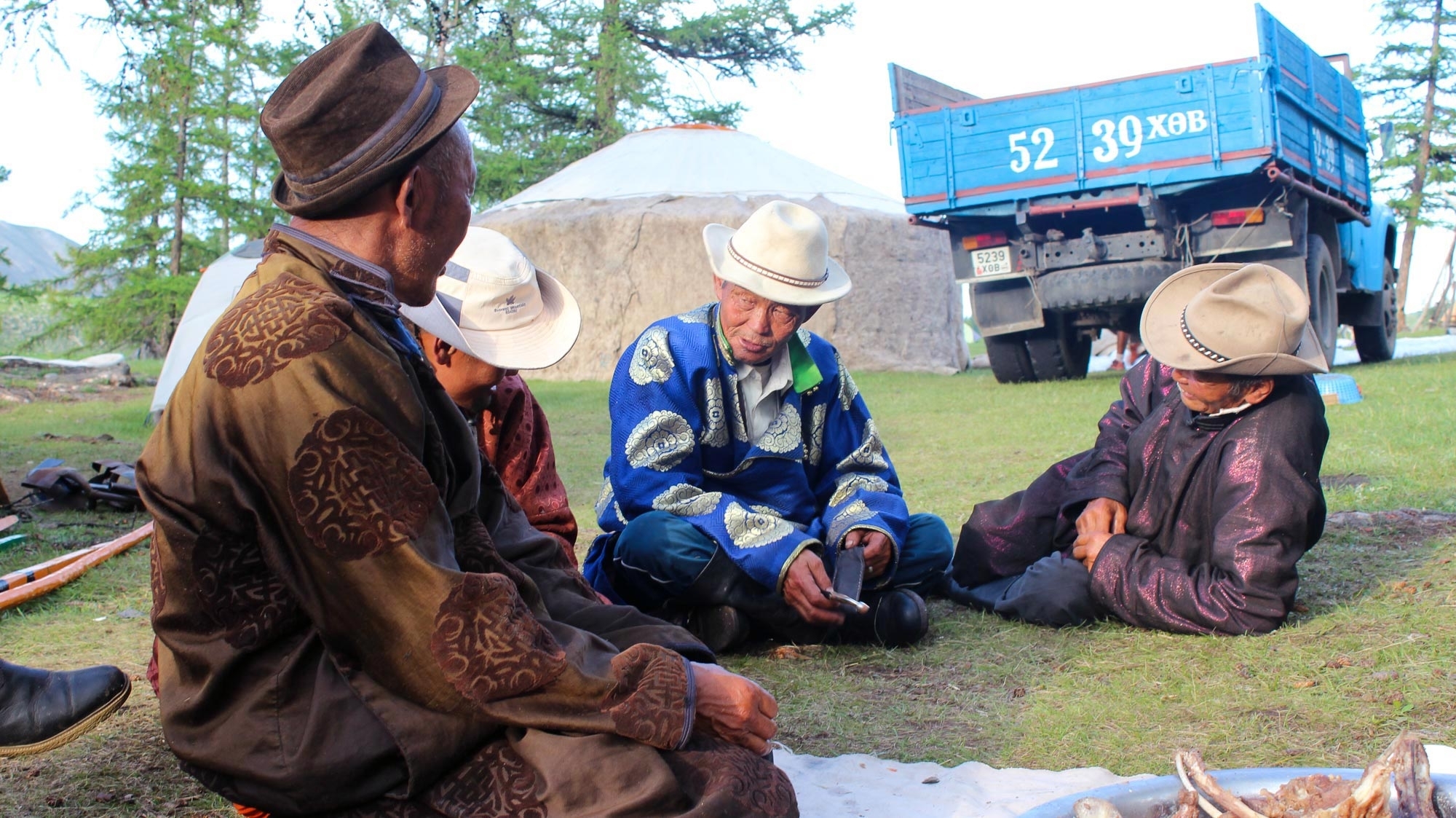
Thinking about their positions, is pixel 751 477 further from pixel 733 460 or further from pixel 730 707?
pixel 730 707

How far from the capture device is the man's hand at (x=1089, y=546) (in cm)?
332

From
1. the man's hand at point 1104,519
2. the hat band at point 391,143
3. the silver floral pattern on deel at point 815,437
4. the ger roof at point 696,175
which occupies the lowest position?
the man's hand at point 1104,519

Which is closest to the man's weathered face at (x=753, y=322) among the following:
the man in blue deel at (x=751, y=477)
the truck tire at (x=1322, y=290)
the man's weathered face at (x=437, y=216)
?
the man in blue deel at (x=751, y=477)

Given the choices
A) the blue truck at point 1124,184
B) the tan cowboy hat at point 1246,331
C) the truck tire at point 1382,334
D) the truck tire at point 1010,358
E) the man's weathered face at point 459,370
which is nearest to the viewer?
the man's weathered face at point 459,370

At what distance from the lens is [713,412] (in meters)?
3.24

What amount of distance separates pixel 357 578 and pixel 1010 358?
9682mm

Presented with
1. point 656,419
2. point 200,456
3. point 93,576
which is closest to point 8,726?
point 200,456

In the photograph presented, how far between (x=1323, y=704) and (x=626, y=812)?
5.89 ft

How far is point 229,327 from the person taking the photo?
4.95 feet

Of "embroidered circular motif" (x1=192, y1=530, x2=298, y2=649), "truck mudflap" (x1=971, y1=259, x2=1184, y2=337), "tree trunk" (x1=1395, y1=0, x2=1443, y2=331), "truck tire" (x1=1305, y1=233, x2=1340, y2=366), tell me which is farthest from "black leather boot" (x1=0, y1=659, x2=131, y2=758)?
"tree trunk" (x1=1395, y1=0, x2=1443, y2=331)

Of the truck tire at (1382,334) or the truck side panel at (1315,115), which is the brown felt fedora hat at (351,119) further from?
the truck tire at (1382,334)

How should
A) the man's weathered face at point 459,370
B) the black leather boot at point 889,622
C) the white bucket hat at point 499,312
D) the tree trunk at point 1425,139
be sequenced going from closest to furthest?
the white bucket hat at point 499,312, the man's weathered face at point 459,370, the black leather boot at point 889,622, the tree trunk at point 1425,139

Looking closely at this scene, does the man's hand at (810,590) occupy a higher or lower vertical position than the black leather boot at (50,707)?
lower

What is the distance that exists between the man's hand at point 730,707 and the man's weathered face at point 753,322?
153 centimetres
